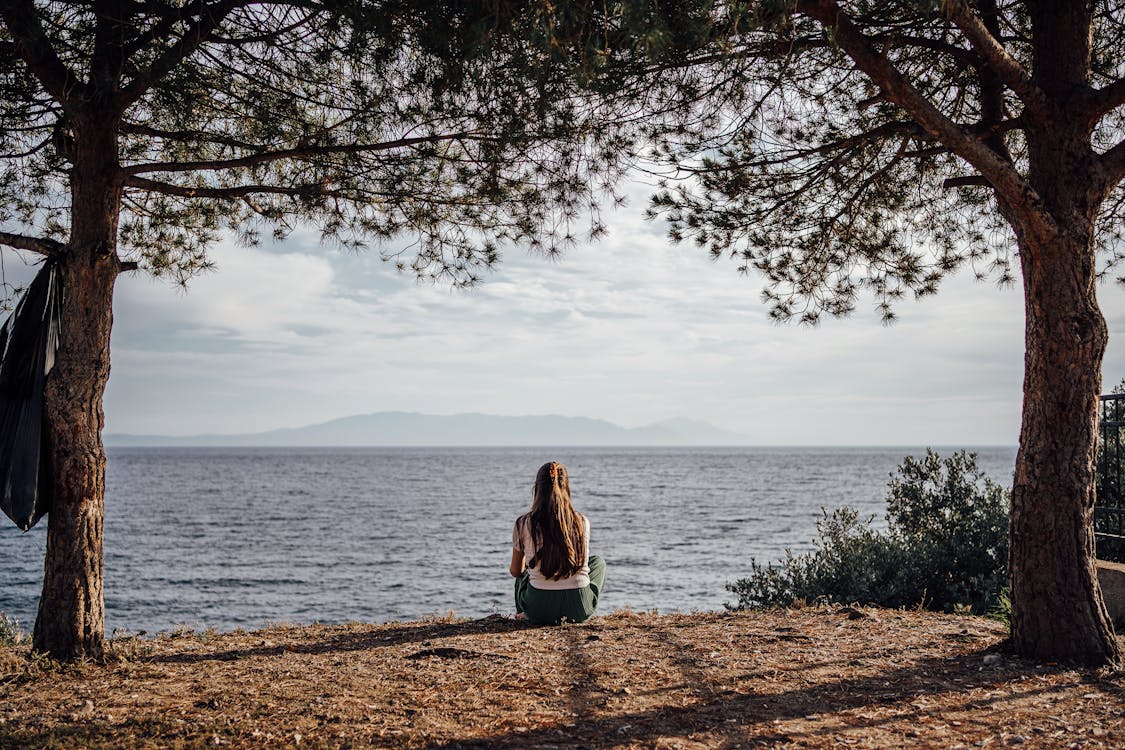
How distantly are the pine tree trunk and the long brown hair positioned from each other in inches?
132

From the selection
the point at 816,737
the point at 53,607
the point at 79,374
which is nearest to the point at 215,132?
the point at 79,374

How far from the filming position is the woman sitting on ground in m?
6.62

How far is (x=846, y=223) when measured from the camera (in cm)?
734

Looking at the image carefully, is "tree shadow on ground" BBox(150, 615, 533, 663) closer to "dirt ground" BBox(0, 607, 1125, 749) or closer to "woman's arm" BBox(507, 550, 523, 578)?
"dirt ground" BBox(0, 607, 1125, 749)

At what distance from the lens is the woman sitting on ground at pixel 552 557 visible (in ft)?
21.7

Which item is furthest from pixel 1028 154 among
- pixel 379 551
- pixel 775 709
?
pixel 379 551

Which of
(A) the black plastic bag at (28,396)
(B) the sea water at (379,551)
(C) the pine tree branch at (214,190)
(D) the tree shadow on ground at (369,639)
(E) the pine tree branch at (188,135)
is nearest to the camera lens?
(A) the black plastic bag at (28,396)

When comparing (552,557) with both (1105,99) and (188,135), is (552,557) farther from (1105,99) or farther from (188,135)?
(1105,99)

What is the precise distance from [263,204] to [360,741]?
502 cm

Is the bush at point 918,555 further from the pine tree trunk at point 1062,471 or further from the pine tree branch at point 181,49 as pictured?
the pine tree branch at point 181,49

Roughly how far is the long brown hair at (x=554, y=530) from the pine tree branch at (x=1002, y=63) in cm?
435

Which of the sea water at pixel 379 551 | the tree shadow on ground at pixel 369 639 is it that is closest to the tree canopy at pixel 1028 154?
the tree shadow on ground at pixel 369 639

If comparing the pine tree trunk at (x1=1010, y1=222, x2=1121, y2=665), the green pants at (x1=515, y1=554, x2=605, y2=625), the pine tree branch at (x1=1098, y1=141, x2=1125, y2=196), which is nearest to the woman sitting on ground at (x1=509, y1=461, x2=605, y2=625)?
the green pants at (x1=515, y1=554, x2=605, y2=625)

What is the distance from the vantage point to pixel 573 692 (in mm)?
4609
